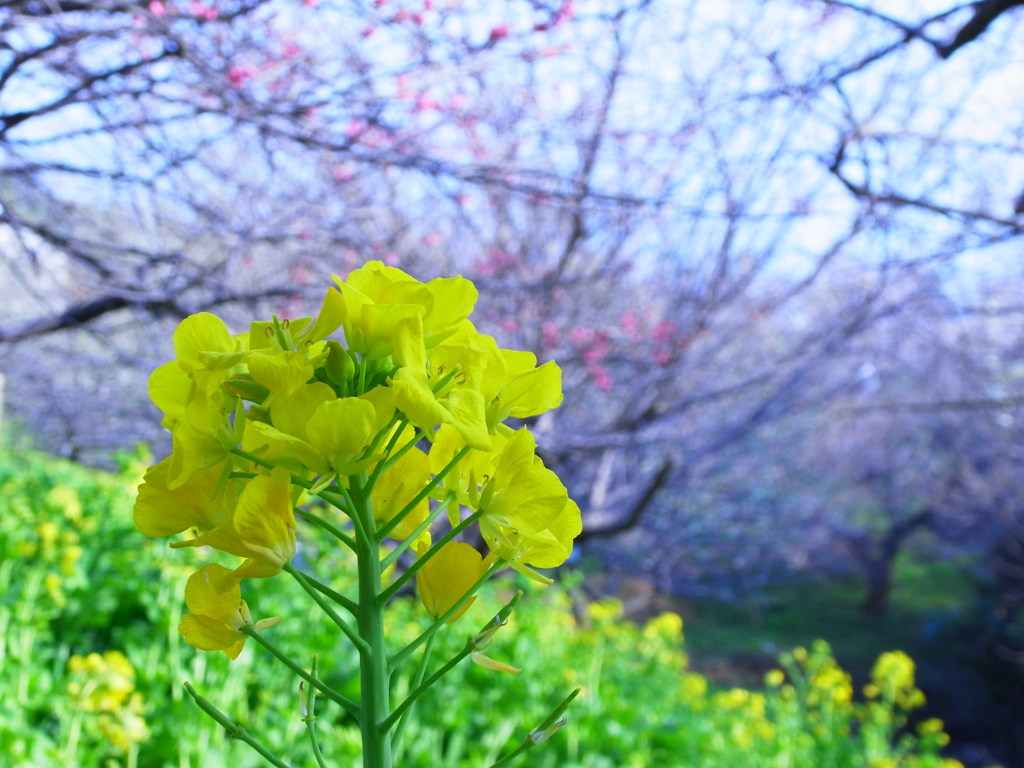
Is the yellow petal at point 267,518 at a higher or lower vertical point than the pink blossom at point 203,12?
lower

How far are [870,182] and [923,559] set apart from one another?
16.6 metres

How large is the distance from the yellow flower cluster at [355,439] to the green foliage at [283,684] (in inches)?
17.8

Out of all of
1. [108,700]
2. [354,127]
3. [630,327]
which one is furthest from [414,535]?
[630,327]

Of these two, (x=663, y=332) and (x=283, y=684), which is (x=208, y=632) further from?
(x=663, y=332)

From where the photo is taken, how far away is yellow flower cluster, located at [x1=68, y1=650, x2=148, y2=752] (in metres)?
1.72

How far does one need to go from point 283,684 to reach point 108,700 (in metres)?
0.97

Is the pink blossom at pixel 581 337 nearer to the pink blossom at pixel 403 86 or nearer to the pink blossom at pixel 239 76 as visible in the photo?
the pink blossom at pixel 403 86

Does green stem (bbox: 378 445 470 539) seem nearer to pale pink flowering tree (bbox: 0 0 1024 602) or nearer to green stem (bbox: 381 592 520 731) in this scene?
green stem (bbox: 381 592 520 731)

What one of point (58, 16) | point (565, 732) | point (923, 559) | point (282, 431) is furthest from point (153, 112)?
point (923, 559)

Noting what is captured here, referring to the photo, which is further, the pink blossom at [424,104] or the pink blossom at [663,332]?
the pink blossom at [663,332]

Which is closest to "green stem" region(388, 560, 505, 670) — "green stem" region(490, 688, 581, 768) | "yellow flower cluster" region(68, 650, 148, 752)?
"green stem" region(490, 688, 581, 768)

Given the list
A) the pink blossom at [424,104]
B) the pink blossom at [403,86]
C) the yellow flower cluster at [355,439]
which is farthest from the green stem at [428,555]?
the pink blossom at [424,104]

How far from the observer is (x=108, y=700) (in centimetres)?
171

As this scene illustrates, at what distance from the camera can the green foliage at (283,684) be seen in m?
2.06
